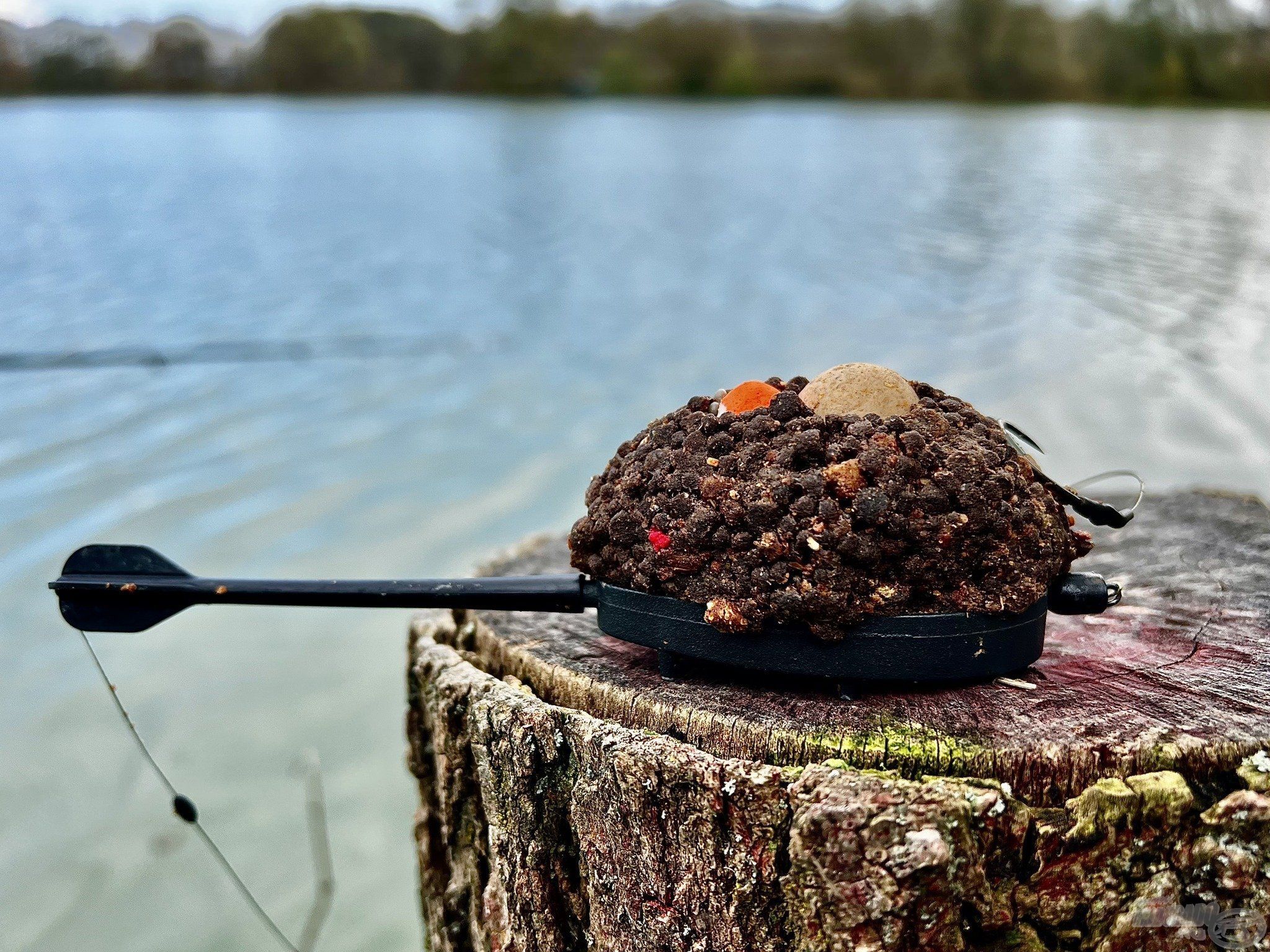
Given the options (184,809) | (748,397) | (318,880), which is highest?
(748,397)

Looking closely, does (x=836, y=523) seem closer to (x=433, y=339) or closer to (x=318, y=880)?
(x=318, y=880)

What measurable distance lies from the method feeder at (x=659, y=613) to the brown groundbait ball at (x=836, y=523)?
0.09 feet

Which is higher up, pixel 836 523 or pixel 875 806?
pixel 836 523

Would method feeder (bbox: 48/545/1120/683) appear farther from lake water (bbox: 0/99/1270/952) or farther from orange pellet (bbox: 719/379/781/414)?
lake water (bbox: 0/99/1270/952)

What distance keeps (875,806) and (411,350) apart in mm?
5197

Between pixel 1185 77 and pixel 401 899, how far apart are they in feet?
24.5

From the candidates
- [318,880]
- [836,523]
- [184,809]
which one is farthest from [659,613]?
[318,880]

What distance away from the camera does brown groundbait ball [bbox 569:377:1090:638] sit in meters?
1.19

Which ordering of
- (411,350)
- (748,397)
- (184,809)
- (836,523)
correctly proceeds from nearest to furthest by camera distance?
(836,523)
(748,397)
(184,809)
(411,350)

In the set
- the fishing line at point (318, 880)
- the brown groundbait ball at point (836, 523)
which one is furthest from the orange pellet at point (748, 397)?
the fishing line at point (318, 880)

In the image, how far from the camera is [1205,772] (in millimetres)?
1163

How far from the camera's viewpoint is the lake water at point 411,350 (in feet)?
9.32

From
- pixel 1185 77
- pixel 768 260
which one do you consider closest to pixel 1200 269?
pixel 1185 77

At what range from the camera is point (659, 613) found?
1.28 meters
